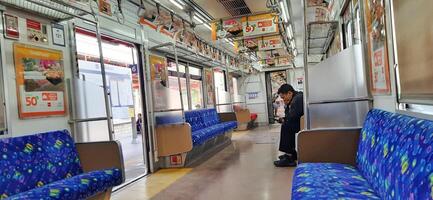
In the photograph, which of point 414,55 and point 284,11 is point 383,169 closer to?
point 414,55

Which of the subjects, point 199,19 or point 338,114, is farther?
point 199,19

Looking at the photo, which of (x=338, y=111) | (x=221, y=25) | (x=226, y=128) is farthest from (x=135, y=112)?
(x=338, y=111)

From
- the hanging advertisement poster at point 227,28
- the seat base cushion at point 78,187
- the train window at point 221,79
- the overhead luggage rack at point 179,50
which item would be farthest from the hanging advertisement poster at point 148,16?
the train window at point 221,79

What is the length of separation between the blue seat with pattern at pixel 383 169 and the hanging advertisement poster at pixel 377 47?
0.85 ft

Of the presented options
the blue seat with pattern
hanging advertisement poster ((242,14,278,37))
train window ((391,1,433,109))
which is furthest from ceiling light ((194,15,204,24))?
train window ((391,1,433,109))

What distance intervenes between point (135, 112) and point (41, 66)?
5887 millimetres

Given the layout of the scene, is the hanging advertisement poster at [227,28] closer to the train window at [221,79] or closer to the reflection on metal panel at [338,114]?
the reflection on metal panel at [338,114]

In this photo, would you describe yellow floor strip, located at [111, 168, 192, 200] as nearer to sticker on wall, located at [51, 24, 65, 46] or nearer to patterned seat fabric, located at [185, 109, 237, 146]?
patterned seat fabric, located at [185, 109, 237, 146]

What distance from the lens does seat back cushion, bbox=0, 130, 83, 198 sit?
2713 millimetres

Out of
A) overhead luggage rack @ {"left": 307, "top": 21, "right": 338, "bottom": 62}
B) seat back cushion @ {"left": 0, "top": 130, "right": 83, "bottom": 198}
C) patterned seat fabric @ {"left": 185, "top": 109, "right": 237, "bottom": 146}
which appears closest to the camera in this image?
seat back cushion @ {"left": 0, "top": 130, "right": 83, "bottom": 198}

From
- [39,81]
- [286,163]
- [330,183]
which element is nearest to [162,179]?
[286,163]

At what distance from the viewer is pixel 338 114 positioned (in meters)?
3.26

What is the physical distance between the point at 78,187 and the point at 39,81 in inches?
50.4

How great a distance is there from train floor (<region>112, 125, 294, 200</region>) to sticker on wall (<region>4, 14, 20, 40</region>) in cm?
211
